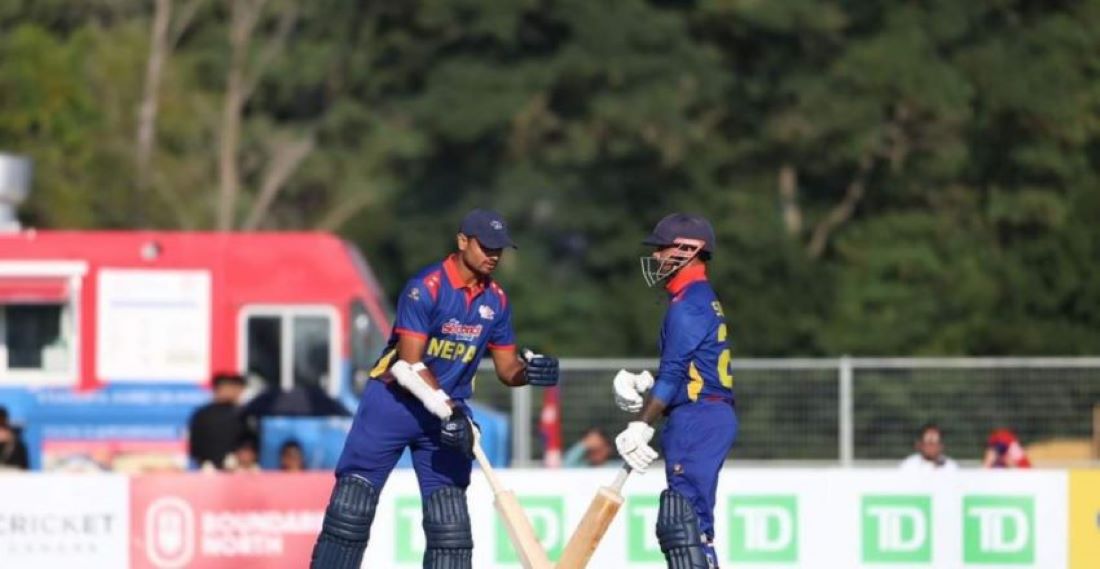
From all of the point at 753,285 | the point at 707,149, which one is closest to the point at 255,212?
the point at 707,149

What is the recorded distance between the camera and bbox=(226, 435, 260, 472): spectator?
61.8ft

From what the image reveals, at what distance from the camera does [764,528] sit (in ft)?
51.9

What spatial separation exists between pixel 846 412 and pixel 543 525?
9.16 m

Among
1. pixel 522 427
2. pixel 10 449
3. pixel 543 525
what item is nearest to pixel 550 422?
pixel 522 427

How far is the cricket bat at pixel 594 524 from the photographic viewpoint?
11.8m

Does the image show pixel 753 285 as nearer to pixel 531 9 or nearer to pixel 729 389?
pixel 531 9

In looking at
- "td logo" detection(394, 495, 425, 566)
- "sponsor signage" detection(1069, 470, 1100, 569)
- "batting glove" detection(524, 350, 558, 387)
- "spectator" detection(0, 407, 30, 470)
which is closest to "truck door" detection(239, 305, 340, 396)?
"spectator" detection(0, 407, 30, 470)

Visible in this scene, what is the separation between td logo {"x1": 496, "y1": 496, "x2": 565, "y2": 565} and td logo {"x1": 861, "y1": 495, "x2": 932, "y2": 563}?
2039mm

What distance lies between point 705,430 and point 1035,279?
2176 centimetres

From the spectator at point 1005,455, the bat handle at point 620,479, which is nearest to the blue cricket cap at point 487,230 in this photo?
the bat handle at point 620,479

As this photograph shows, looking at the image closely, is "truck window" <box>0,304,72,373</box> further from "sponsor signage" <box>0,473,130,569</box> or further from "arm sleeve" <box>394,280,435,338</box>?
"arm sleeve" <box>394,280,435,338</box>

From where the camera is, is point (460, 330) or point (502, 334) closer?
point (460, 330)

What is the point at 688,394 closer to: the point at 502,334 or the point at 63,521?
the point at 502,334

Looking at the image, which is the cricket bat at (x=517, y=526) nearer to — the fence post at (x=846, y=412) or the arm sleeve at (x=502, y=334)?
Answer: the arm sleeve at (x=502, y=334)
